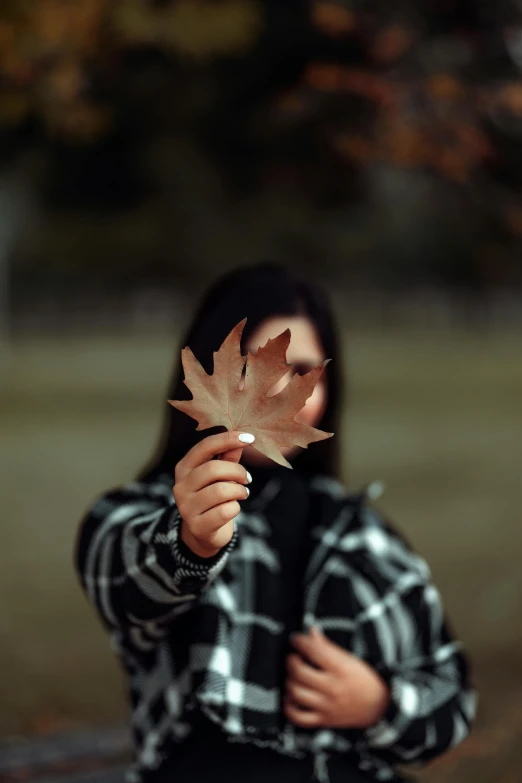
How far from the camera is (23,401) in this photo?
3.18 meters

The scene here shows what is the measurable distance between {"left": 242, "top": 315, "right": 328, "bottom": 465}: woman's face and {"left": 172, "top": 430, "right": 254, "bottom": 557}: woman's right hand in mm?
260

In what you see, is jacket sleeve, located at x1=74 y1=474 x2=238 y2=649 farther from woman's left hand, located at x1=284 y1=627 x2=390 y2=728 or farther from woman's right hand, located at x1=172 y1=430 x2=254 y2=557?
woman's left hand, located at x1=284 y1=627 x2=390 y2=728

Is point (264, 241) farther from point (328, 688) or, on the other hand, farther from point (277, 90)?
point (328, 688)

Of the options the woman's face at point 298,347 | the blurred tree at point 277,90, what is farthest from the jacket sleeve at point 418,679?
the blurred tree at point 277,90

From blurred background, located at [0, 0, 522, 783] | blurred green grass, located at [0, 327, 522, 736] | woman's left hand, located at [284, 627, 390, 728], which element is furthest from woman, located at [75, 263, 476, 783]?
blurred green grass, located at [0, 327, 522, 736]

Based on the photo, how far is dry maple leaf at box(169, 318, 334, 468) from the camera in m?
0.66

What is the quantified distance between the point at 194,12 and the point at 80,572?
7.73 ft

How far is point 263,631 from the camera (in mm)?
945

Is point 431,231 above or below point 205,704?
above

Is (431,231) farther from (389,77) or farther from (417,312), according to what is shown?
(389,77)

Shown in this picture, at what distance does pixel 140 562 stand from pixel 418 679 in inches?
16.7

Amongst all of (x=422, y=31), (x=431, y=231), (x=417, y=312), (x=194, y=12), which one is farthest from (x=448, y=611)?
(x=194, y=12)

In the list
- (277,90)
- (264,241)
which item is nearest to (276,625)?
(264,241)

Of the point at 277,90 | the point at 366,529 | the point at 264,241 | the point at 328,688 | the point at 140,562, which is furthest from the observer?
the point at 264,241
